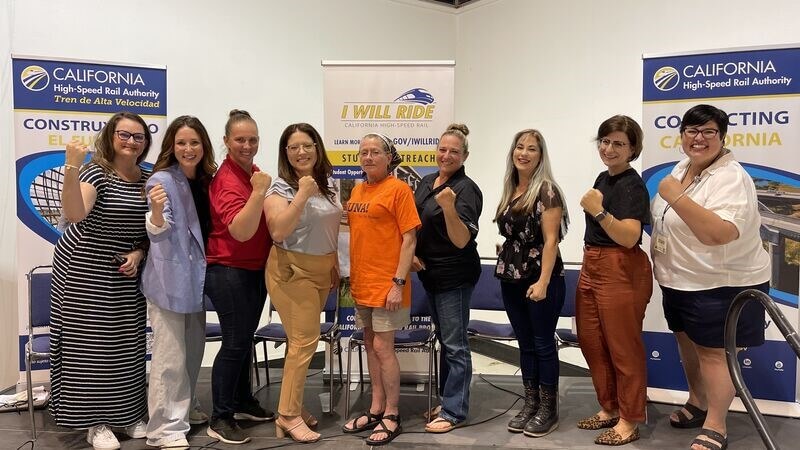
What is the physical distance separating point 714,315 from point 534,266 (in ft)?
3.01

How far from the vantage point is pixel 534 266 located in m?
2.99

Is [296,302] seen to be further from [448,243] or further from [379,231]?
[448,243]

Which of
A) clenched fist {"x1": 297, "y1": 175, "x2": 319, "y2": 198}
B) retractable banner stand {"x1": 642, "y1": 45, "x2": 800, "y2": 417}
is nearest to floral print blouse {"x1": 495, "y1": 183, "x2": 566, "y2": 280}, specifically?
clenched fist {"x1": 297, "y1": 175, "x2": 319, "y2": 198}

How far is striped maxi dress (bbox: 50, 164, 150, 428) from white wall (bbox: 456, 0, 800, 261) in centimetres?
345

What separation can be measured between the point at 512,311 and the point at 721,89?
77.4 inches

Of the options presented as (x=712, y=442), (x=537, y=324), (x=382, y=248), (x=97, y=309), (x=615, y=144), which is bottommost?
(x=712, y=442)

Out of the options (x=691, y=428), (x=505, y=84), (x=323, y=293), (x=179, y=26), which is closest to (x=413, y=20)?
(x=505, y=84)

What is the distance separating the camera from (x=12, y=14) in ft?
13.7

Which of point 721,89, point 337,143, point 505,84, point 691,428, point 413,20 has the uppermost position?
point 413,20

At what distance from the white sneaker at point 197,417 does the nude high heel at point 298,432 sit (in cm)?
56

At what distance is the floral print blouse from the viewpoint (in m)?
2.91

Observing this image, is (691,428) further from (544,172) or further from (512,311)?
(544,172)

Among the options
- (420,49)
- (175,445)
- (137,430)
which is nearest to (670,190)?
(175,445)

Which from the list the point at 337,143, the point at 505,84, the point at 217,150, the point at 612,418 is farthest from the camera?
the point at 505,84
